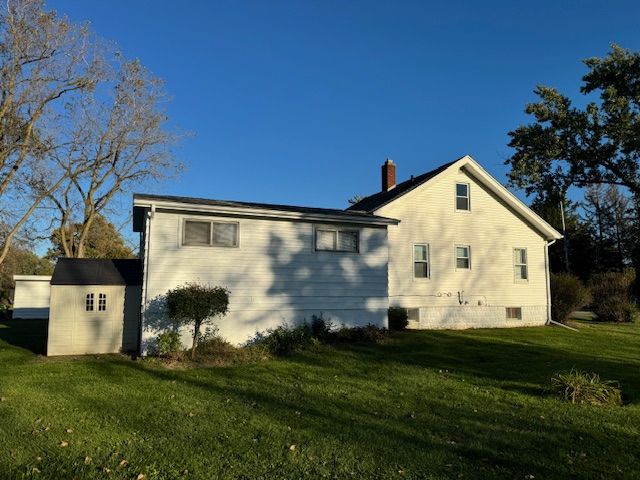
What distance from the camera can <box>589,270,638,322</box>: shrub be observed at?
22953 mm

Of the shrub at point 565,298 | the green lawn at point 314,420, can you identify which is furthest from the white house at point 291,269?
the shrub at point 565,298

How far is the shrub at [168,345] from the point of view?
37.7 ft

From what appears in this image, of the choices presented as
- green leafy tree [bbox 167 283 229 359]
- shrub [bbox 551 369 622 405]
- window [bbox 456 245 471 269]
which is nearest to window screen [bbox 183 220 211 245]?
green leafy tree [bbox 167 283 229 359]

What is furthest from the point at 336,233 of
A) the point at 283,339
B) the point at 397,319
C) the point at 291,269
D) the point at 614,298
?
the point at 614,298

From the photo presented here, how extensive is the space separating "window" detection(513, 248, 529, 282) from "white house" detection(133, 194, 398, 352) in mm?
8029

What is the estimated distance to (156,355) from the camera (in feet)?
38.5

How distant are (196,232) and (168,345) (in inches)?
117

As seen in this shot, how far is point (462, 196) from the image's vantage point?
19375 millimetres

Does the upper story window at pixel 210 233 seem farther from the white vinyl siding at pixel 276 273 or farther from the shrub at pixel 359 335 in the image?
the shrub at pixel 359 335

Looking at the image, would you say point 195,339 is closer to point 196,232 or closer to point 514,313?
point 196,232

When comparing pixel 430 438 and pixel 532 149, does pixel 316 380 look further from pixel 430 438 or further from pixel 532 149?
pixel 532 149

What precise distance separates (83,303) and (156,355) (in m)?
2.46

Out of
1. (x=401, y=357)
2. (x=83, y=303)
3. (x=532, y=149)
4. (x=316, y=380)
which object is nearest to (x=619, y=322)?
(x=532, y=149)

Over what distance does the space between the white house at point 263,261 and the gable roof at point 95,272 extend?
1.16m
